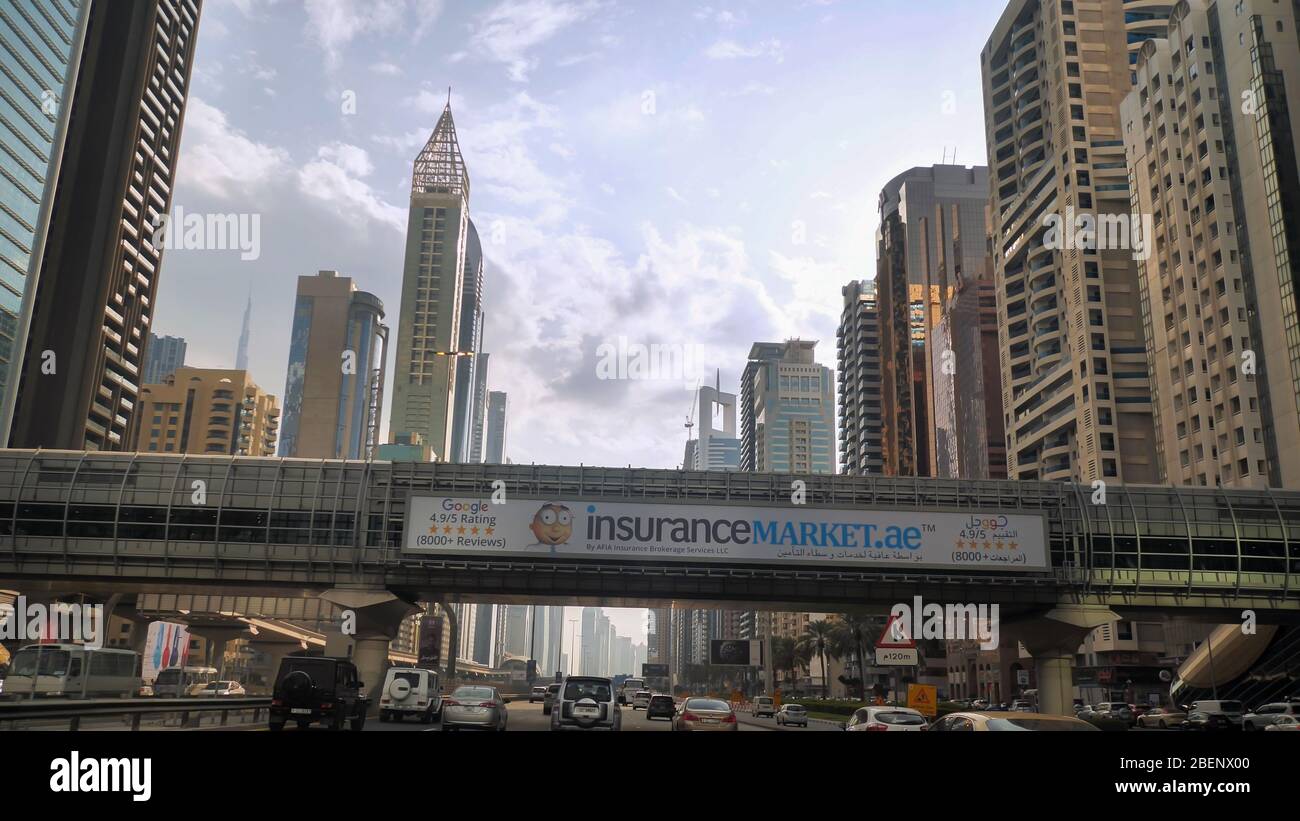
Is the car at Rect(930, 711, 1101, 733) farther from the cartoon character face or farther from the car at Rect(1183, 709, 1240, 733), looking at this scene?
the cartoon character face

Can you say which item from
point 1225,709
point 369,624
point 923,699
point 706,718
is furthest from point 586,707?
point 1225,709

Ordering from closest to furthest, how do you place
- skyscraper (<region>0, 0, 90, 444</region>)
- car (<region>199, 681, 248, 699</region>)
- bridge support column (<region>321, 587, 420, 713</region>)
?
bridge support column (<region>321, 587, 420, 713</region>) → car (<region>199, 681, 248, 699</region>) → skyscraper (<region>0, 0, 90, 444</region>)

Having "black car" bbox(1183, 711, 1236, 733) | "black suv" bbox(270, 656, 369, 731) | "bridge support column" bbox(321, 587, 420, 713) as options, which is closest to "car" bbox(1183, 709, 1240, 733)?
"black car" bbox(1183, 711, 1236, 733)

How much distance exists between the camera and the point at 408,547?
187 ft

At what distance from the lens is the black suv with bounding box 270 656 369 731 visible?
25969 mm

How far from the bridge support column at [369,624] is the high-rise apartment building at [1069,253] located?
79691mm

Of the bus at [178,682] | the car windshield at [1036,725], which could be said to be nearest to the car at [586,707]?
the car windshield at [1036,725]

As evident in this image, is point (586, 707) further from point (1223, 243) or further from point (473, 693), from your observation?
point (1223, 243)

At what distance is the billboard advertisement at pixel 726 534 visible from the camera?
57.4 meters

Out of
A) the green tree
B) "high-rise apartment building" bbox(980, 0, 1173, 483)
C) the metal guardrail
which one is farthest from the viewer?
the green tree

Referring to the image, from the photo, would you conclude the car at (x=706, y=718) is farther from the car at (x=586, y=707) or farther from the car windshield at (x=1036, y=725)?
the car windshield at (x=1036, y=725)

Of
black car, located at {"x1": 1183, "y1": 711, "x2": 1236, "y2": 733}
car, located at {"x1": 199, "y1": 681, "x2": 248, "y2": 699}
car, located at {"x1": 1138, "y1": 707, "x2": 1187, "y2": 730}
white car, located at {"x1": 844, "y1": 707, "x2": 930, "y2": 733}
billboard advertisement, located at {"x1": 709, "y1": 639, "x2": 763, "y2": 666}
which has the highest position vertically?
billboard advertisement, located at {"x1": 709, "y1": 639, "x2": 763, "y2": 666}

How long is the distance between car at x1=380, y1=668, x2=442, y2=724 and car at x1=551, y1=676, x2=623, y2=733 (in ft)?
29.3
